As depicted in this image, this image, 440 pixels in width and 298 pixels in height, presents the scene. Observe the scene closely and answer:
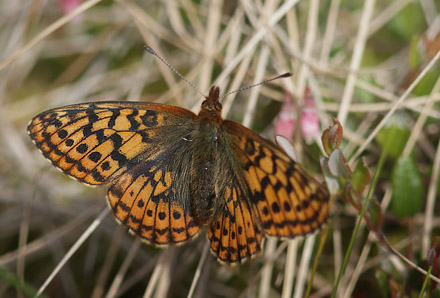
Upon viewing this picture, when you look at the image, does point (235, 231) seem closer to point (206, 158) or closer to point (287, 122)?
point (206, 158)

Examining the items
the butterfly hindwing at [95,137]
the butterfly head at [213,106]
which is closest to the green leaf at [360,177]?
the butterfly head at [213,106]

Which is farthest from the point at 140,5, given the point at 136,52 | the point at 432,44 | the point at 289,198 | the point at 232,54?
the point at 289,198

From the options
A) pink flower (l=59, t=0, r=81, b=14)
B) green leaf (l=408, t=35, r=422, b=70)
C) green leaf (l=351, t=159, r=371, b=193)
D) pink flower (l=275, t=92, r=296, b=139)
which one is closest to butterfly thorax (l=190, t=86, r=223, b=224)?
pink flower (l=275, t=92, r=296, b=139)

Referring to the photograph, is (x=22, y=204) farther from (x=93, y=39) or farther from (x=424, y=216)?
(x=424, y=216)

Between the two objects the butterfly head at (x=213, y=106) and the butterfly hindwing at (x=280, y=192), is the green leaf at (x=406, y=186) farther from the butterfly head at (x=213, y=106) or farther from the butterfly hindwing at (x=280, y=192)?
the butterfly head at (x=213, y=106)

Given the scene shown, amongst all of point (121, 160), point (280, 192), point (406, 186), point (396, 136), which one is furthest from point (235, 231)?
point (396, 136)

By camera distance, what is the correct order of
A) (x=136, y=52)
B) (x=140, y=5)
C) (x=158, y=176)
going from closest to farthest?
(x=158, y=176) < (x=140, y=5) < (x=136, y=52)
